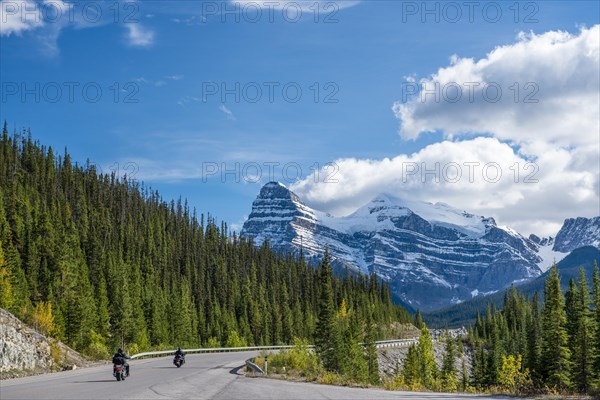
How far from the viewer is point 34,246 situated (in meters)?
98.1

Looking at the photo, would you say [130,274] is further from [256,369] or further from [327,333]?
[256,369]

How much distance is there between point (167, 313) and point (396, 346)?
42.7 metres

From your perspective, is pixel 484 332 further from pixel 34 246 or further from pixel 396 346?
pixel 34 246

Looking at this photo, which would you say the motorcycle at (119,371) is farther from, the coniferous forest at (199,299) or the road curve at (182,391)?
the coniferous forest at (199,299)

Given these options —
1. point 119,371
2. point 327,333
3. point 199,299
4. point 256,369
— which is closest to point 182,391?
point 119,371

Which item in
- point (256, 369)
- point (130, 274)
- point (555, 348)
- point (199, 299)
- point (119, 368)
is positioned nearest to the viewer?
point (119, 368)

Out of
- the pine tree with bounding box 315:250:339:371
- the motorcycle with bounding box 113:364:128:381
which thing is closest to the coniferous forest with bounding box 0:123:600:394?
the pine tree with bounding box 315:250:339:371

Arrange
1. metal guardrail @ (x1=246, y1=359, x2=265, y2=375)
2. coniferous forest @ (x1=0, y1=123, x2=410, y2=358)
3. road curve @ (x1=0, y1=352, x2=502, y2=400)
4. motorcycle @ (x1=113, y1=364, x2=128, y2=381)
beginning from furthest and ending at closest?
coniferous forest @ (x1=0, y1=123, x2=410, y2=358), metal guardrail @ (x1=246, y1=359, x2=265, y2=375), motorcycle @ (x1=113, y1=364, x2=128, y2=381), road curve @ (x1=0, y1=352, x2=502, y2=400)

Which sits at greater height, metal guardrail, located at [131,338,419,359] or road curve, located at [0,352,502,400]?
road curve, located at [0,352,502,400]

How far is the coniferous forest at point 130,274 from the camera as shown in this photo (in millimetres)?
81562

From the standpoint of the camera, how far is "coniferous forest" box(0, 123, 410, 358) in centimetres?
8156

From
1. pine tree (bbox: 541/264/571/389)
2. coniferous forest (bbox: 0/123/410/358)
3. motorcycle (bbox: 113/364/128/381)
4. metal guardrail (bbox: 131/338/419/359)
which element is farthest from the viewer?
coniferous forest (bbox: 0/123/410/358)

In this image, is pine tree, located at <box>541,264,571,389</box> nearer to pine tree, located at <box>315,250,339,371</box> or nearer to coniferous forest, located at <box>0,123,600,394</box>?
coniferous forest, located at <box>0,123,600,394</box>

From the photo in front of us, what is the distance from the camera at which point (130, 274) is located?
11362cm
